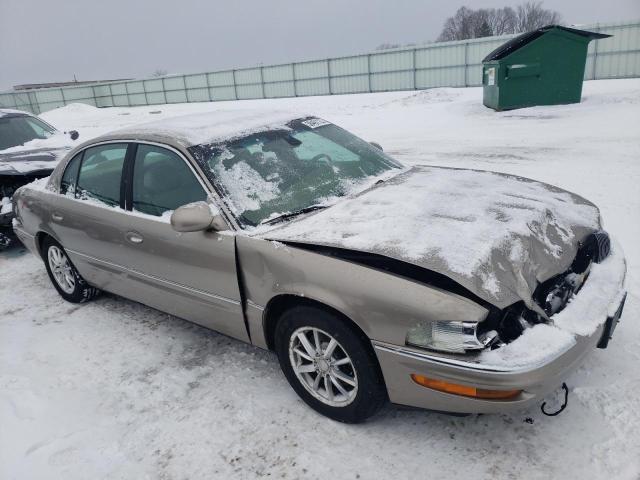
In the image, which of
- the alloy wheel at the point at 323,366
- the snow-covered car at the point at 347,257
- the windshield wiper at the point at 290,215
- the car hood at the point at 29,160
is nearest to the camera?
the snow-covered car at the point at 347,257

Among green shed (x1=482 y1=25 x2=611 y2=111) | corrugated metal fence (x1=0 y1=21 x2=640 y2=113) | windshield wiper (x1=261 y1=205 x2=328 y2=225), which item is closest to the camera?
windshield wiper (x1=261 y1=205 x2=328 y2=225)

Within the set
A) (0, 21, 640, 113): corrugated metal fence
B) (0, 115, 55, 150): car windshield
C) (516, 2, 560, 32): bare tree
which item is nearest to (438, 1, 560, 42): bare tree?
(516, 2, 560, 32): bare tree

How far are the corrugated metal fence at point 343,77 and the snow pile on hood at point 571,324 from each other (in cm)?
2065

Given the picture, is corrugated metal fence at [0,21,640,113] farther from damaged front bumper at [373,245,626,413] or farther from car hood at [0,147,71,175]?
damaged front bumper at [373,245,626,413]

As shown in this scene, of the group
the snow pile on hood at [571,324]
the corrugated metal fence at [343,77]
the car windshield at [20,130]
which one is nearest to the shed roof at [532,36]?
the corrugated metal fence at [343,77]

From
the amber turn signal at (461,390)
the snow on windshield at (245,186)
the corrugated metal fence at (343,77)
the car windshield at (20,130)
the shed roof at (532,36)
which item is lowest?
the corrugated metal fence at (343,77)

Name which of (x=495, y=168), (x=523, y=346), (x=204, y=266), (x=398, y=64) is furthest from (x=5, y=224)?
(x=398, y=64)

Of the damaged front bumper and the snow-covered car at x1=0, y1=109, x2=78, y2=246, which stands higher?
the snow-covered car at x1=0, y1=109, x2=78, y2=246

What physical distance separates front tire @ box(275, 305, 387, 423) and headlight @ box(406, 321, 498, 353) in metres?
0.31

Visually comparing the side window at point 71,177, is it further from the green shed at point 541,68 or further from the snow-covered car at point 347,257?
the green shed at point 541,68

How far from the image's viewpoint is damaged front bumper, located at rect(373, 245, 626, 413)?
2.04 metres

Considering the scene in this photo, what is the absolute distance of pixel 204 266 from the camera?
9.62 ft

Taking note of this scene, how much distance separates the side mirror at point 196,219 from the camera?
2.74m

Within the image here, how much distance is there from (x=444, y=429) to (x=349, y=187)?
1.62 metres
